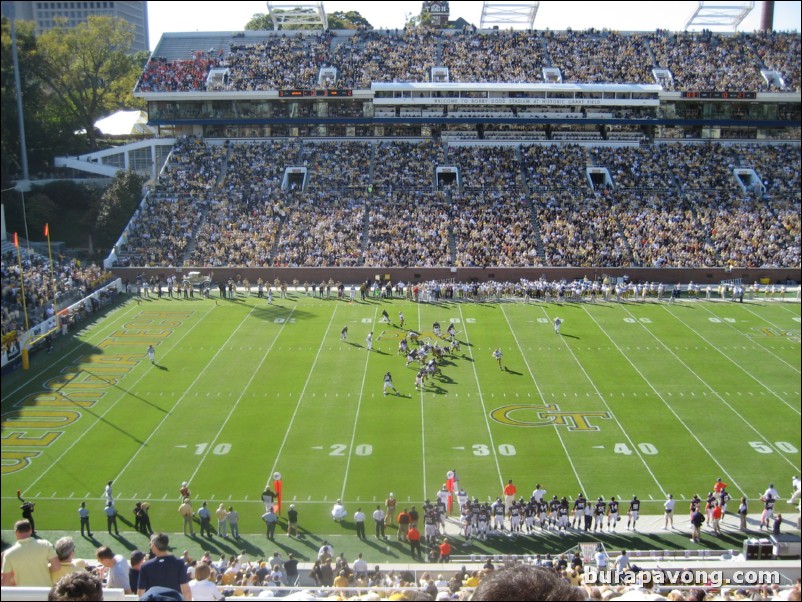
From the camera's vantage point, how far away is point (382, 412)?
22.4 metres

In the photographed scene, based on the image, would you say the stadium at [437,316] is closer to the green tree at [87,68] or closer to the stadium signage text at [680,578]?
the stadium signage text at [680,578]

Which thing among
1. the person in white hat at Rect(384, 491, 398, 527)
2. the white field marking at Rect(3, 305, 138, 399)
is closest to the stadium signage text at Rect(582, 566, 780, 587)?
the person in white hat at Rect(384, 491, 398, 527)

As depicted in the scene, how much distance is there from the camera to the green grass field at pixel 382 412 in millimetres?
18297

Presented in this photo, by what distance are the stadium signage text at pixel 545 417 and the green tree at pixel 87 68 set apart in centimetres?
3710

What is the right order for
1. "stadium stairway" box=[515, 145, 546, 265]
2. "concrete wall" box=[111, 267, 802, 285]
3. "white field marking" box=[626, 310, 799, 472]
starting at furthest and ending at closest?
"stadium stairway" box=[515, 145, 546, 265] < "concrete wall" box=[111, 267, 802, 285] < "white field marking" box=[626, 310, 799, 472]

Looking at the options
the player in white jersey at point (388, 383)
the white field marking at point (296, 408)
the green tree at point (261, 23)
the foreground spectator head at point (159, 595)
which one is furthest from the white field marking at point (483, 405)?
the green tree at point (261, 23)

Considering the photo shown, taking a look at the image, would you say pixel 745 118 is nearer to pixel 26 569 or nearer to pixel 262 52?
pixel 262 52

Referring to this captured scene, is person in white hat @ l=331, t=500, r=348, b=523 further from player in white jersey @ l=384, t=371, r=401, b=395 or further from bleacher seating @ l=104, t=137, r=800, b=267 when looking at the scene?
bleacher seating @ l=104, t=137, r=800, b=267

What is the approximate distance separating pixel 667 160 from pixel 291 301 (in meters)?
23.1

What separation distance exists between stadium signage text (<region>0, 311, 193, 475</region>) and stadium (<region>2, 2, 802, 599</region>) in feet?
0.44

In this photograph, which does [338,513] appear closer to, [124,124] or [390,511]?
[390,511]

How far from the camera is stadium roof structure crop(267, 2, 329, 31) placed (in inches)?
2067

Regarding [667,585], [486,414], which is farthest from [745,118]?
[667,585]

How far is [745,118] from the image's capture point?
145ft
